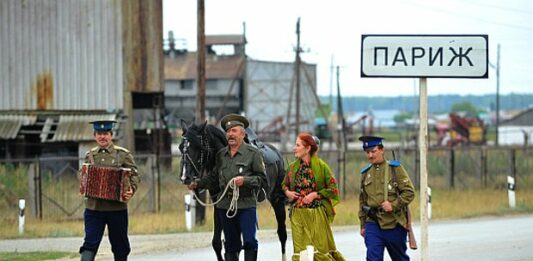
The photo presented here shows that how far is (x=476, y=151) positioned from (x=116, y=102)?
13.9 meters

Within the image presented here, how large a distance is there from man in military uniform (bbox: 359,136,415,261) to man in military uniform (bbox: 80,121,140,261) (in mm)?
2717

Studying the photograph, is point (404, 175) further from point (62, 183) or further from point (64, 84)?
point (64, 84)

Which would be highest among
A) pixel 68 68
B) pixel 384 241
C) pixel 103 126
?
pixel 68 68

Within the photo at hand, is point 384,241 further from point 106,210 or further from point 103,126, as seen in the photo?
point 103,126

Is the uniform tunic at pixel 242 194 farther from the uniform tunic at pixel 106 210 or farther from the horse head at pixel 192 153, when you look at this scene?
the uniform tunic at pixel 106 210

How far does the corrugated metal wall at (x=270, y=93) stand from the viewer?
82.5m

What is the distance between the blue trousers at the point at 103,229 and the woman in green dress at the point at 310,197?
1.96 meters

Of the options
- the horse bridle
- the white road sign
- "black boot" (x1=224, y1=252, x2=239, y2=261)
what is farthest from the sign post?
the horse bridle

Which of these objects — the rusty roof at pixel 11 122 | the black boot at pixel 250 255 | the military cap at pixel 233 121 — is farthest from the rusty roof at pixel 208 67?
the black boot at pixel 250 255

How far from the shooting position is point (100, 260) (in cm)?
1730

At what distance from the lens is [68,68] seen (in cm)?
4031

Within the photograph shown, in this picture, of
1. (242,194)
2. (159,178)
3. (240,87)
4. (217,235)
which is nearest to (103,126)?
(242,194)

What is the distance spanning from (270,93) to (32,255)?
217 feet

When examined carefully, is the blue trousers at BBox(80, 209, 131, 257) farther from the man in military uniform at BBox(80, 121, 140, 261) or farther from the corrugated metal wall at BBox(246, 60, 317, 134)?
the corrugated metal wall at BBox(246, 60, 317, 134)
